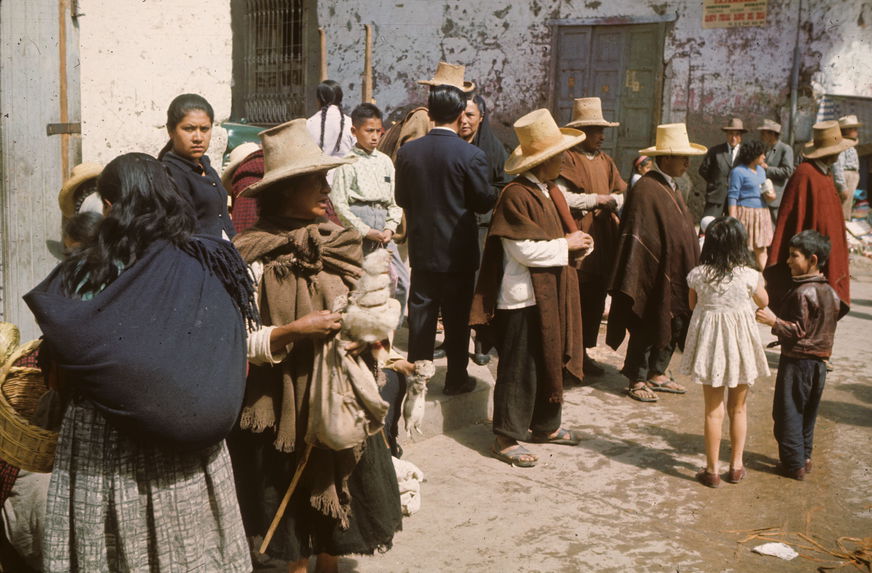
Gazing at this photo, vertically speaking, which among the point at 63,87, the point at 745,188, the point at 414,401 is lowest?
the point at 414,401

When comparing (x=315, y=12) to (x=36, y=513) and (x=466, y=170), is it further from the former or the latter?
(x=36, y=513)

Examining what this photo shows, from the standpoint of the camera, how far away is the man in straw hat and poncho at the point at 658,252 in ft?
19.7

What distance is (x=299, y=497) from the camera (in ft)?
9.95

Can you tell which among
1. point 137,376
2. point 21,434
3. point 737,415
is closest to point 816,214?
point 737,415

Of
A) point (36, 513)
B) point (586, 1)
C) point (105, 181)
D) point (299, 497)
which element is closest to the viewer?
point (105, 181)

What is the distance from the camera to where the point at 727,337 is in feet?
→ 15.6

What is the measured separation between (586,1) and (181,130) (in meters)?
10.2

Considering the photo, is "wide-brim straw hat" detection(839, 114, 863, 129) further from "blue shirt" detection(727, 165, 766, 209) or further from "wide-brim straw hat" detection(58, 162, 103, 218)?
"wide-brim straw hat" detection(58, 162, 103, 218)

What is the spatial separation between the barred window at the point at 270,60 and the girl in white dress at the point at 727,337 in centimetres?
1187

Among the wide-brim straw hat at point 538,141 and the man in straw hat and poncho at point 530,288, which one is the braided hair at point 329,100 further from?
the wide-brim straw hat at point 538,141

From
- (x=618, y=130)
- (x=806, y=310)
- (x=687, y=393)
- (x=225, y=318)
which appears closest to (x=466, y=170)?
(x=806, y=310)

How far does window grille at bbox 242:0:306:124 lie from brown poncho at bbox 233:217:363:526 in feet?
43.1

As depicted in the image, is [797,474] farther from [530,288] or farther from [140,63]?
[140,63]

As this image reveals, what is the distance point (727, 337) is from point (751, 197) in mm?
5194
